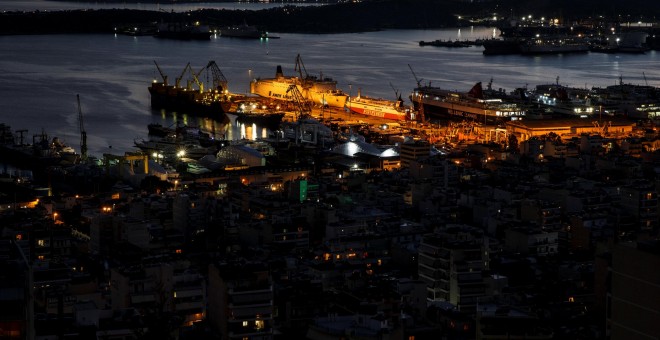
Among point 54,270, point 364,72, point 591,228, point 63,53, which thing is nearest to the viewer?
point 54,270

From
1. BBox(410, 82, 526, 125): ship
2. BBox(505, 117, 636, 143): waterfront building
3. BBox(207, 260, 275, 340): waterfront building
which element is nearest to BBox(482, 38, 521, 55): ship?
BBox(410, 82, 526, 125): ship

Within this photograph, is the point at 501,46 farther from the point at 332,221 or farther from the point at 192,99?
the point at 332,221

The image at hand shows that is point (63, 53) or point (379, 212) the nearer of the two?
point (379, 212)

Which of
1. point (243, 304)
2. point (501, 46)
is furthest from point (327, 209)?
point (501, 46)

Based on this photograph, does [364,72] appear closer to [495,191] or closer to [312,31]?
[495,191]

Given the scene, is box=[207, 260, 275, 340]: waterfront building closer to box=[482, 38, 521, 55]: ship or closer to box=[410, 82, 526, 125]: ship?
box=[410, 82, 526, 125]: ship

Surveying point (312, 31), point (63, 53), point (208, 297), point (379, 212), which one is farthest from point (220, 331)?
point (312, 31)

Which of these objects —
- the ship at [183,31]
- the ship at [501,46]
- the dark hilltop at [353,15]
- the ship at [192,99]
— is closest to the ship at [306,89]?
the ship at [192,99]
